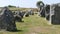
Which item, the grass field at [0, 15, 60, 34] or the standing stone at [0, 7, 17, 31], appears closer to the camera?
the grass field at [0, 15, 60, 34]

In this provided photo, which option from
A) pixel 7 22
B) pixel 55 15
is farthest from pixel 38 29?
pixel 55 15

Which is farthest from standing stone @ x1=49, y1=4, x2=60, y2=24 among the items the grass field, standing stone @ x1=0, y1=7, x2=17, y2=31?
standing stone @ x1=0, y1=7, x2=17, y2=31

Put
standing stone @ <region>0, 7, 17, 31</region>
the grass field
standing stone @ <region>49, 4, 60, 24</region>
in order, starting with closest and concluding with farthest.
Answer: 1. the grass field
2. standing stone @ <region>0, 7, 17, 31</region>
3. standing stone @ <region>49, 4, 60, 24</region>

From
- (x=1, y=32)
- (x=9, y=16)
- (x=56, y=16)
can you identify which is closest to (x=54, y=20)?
(x=56, y=16)

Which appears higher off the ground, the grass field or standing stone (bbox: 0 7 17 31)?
standing stone (bbox: 0 7 17 31)

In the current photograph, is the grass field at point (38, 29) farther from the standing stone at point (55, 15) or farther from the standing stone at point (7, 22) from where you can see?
the standing stone at point (55, 15)

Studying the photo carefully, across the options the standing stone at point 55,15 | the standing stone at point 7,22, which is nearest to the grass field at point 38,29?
the standing stone at point 7,22

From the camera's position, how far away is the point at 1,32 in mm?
16844

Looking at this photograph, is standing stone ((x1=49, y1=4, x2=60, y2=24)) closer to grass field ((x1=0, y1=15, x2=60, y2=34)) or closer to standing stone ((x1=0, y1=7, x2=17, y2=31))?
grass field ((x1=0, y1=15, x2=60, y2=34))

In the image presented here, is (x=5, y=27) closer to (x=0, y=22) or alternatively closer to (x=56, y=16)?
(x=0, y=22)

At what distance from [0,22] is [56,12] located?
7.82 m

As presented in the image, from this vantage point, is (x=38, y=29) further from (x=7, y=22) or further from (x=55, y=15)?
(x=55, y=15)

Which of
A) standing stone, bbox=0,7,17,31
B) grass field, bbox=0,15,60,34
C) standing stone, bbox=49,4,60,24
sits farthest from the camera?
standing stone, bbox=49,4,60,24

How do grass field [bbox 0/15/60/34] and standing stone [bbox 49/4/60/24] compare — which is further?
standing stone [bbox 49/4/60/24]
